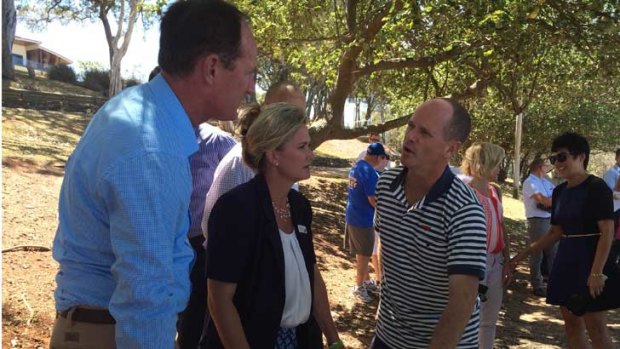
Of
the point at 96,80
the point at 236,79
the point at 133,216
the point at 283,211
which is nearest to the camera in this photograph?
the point at 133,216

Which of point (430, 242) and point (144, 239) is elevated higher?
point (144, 239)

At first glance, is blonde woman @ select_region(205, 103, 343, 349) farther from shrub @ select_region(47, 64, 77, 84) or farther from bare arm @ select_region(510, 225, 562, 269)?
shrub @ select_region(47, 64, 77, 84)

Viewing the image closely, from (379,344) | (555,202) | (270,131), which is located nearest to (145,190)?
(270,131)

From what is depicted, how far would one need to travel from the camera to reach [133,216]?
136 cm

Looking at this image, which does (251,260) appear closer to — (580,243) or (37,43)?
(580,243)

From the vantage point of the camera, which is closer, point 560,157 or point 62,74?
point 560,157

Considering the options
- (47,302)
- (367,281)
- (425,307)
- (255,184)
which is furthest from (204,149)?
(367,281)

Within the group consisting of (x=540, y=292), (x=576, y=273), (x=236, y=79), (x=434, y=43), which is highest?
(x=434, y=43)

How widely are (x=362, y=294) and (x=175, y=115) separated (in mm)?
5688

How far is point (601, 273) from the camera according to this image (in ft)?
13.5

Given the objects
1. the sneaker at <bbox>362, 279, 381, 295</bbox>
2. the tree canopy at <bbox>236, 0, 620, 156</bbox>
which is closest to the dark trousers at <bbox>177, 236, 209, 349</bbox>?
the sneaker at <bbox>362, 279, 381, 295</bbox>

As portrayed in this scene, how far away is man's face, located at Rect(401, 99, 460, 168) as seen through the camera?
2.47 meters

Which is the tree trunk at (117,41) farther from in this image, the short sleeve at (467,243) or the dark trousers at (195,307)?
the short sleeve at (467,243)

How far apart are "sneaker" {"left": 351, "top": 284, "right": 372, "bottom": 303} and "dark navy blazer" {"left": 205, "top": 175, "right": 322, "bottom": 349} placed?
4826 millimetres
